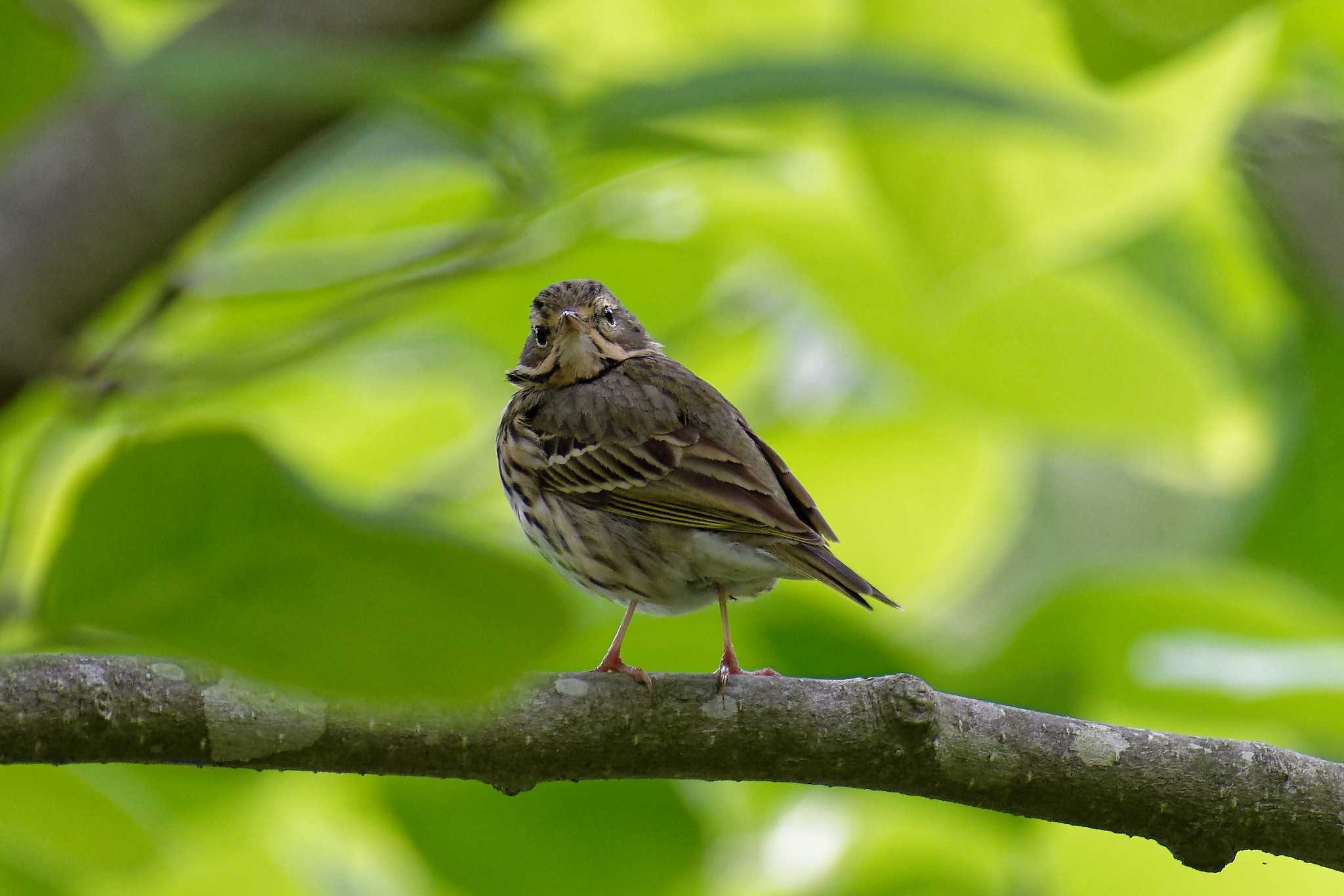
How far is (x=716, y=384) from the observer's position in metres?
3.21

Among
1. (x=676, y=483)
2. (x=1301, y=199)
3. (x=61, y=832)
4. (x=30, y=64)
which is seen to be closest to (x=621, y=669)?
(x=676, y=483)

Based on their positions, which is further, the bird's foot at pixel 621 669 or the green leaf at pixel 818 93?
the bird's foot at pixel 621 669

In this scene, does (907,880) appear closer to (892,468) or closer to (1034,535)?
(892,468)

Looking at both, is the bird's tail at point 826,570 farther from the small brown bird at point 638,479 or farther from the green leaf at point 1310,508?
the green leaf at point 1310,508

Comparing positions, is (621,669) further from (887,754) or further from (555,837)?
(555,837)

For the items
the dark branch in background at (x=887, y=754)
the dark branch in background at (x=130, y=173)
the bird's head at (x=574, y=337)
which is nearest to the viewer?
the dark branch in background at (x=887, y=754)

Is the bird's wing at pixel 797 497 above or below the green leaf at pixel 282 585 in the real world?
above

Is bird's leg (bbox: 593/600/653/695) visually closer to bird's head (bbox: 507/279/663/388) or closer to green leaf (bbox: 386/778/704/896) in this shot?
green leaf (bbox: 386/778/704/896)

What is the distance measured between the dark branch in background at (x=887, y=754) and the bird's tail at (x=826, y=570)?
0.25m

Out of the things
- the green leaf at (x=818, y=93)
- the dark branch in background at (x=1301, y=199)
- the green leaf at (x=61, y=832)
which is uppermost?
the dark branch in background at (x=1301, y=199)

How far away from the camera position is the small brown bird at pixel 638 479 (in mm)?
2461

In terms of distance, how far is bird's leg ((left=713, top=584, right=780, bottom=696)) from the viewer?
191 centimetres

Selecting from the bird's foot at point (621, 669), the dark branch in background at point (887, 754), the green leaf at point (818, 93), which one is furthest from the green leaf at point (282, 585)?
the bird's foot at point (621, 669)

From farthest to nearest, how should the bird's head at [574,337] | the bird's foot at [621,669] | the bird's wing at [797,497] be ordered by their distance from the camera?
1. the bird's head at [574,337]
2. the bird's wing at [797,497]
3. the bird's foot at [621,669]
